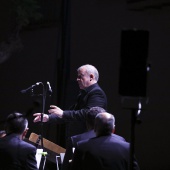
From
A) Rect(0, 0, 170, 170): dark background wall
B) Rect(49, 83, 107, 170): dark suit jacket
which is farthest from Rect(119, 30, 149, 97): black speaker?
Rect(0, 0, 170, 170): dark background wall

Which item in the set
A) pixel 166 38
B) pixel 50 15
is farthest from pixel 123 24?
pixel 50 15

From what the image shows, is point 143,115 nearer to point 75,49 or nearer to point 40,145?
point 75,49

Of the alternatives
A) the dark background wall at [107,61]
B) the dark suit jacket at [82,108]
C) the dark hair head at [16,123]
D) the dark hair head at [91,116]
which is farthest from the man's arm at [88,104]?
the dark background wall at [107,61]

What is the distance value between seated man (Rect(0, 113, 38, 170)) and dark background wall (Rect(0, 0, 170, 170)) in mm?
4277

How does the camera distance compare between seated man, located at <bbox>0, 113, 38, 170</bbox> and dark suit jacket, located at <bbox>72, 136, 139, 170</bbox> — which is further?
seated man, located at <bbox>0, 113, 38, 170</bbox>

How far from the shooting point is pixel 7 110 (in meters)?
10.3

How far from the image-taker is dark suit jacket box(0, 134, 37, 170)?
4.14m

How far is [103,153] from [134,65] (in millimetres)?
857

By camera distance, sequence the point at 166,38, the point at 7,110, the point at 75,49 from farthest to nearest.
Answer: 1. the point at 7,110
2. the point at 75,49
3. the point at 166,38

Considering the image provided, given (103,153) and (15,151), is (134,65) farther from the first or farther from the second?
(15,151)

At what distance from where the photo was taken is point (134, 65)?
3.41 meters

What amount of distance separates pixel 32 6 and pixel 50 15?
1.12m

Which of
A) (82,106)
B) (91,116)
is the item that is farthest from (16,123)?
(82,106)

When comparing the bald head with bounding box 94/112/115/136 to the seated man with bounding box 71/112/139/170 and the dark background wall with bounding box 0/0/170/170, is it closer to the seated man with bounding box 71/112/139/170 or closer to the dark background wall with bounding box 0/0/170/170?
the seated man with bounding box 71/112/139/170
